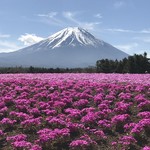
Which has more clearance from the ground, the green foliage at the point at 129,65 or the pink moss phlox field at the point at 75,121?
the green foliage at the point at 129,65

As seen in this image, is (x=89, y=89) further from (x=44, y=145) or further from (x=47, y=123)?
(x=44, y=145)

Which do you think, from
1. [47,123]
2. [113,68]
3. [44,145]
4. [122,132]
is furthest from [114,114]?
[113,68]

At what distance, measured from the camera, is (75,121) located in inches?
551

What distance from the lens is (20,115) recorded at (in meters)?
13.8

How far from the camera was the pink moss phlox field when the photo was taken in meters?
11.6

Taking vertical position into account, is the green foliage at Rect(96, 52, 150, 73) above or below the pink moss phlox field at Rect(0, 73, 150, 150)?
above

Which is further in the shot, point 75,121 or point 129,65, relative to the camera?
point 129,65

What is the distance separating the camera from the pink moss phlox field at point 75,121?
1155cm

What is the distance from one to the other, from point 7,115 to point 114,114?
14.2 ft

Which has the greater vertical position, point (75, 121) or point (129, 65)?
point (129, 65)

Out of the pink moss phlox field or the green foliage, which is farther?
the green foliage

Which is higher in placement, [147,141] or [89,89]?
[89,89]

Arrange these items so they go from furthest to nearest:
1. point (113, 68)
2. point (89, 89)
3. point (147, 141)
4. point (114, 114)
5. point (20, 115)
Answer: point (113, 68)
point (89, 89)
point (114, 114)
point (20, 115)
point (147, 141)

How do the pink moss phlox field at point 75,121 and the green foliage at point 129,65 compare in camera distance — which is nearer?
the pink moss phlox field at point 75,121
